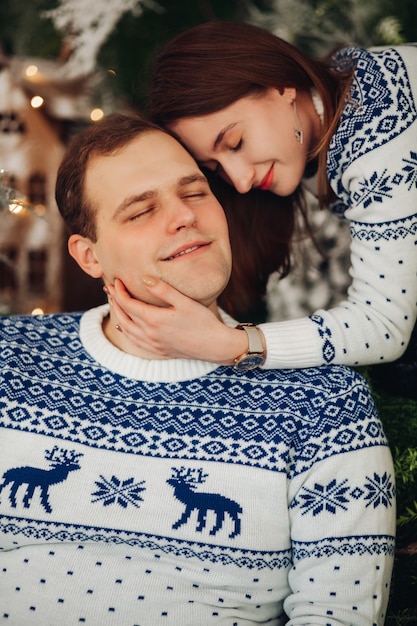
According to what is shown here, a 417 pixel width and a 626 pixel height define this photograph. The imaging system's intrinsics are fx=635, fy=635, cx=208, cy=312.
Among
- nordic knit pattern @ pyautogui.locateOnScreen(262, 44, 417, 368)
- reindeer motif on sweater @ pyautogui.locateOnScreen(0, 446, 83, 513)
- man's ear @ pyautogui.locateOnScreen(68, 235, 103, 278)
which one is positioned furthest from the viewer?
man's ear @ pyautogui.locateOnScreen(68, 235, 103, 278)

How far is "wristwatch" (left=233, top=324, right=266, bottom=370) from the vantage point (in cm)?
138

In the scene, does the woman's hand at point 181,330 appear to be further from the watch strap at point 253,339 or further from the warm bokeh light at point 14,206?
the warm bokeh light at point 14,206

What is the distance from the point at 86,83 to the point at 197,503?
1.62 m

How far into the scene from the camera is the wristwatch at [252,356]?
54.4 inches

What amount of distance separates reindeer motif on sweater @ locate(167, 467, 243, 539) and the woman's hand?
0.82ft

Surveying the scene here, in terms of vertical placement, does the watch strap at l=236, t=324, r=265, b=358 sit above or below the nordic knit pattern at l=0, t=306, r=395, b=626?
above

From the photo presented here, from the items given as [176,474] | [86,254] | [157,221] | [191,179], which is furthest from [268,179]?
[176,474]

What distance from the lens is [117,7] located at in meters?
2.11

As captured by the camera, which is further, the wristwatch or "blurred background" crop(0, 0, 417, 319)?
"blurred background" crop(0, 0, 417, 319)

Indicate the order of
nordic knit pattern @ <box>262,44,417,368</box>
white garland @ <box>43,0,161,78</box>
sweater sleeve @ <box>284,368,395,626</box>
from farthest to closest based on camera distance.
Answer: white garland @ <box>43,0,161,78</box>
nordic knit pattern @ <box>262,44,417,368</box>
sweater sleeve @ <box>284,368,395,626</box>

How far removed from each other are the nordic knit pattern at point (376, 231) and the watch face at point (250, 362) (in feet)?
0.07

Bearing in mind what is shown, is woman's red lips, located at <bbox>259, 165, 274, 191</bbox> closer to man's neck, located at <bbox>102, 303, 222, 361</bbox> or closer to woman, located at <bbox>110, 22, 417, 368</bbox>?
woman, located at <bbox>110, 22, 417, 368</bbox>

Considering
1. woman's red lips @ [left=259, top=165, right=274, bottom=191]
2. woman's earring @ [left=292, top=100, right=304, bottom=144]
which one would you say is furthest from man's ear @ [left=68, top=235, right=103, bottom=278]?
woman's earring @ [left=292, top=100, right=304, bottom=144]

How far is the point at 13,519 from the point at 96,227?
67cm
